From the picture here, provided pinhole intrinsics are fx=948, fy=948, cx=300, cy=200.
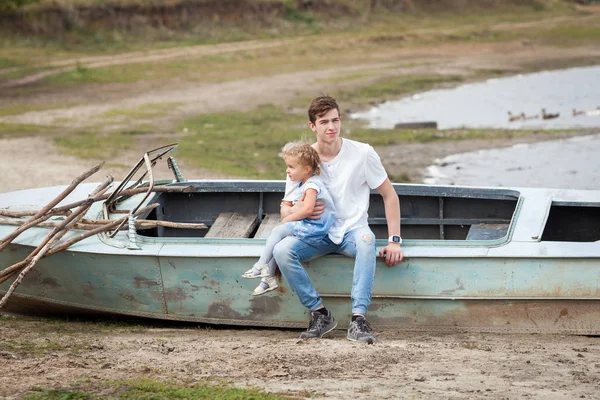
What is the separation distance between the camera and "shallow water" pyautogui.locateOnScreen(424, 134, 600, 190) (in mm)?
14070

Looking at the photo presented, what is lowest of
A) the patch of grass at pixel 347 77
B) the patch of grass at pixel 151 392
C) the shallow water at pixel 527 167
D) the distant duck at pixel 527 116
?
the shallow water at pixel 527 167

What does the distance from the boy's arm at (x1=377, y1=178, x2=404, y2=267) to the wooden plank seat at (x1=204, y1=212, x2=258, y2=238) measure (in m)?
1.46

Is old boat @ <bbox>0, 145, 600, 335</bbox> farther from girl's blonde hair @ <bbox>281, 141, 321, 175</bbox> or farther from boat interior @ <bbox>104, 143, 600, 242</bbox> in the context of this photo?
girl's blonde hair @ <bbox>281, 141, 321, 175</bbox>

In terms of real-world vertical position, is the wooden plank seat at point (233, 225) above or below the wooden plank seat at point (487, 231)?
above

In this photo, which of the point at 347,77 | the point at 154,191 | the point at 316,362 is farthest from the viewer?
the point at 347,77

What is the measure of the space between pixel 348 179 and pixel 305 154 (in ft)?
1.15

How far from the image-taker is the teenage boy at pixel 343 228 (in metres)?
5.92

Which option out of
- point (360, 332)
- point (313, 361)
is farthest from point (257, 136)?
point (313, 361)

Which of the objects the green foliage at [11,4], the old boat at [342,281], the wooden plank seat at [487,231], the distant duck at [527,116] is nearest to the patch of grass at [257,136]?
the distant duck at [527,116]

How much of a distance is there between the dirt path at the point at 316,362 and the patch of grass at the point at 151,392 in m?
0.06

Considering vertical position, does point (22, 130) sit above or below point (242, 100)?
below

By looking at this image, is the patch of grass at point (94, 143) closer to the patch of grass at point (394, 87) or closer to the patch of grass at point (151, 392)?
the patch of grass at point (394, 87)

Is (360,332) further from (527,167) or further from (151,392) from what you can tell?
(527,167)

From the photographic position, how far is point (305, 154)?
19.4 feet
